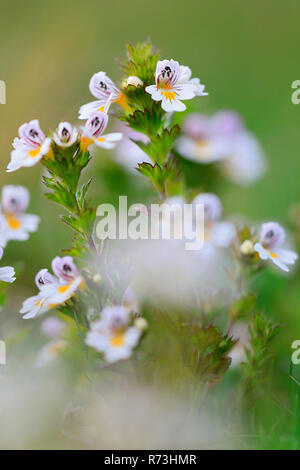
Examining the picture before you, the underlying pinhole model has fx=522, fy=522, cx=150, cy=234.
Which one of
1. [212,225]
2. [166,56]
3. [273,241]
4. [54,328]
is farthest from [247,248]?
[166,56]

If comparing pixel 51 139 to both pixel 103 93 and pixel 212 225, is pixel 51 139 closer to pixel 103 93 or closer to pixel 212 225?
pixel 103 93

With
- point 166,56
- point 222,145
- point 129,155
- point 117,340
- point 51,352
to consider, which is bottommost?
point 117,340

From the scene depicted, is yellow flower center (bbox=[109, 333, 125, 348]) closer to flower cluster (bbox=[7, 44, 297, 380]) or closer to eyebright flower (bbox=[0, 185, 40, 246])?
flower cluster (bbox=[7, 44, 297, 380])

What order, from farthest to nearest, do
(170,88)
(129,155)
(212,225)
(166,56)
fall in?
(166,56) → (129,155) → (212,225) → (170,88)

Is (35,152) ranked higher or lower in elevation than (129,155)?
lower

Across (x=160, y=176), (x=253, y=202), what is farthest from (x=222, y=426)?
(x=253, y=202)

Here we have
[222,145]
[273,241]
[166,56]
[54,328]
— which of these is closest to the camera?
[273,241]

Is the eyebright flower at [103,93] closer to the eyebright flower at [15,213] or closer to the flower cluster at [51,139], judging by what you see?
the flower cluster at [51,139]

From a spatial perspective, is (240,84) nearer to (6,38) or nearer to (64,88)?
(64,88)

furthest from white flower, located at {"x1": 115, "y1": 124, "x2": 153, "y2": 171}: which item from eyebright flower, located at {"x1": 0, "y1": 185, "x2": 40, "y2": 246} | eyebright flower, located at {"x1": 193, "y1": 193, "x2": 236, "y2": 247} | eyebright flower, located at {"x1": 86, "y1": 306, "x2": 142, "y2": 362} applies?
eyebright flower, located at {"x1": 86, "y1": 306, "x2": 142, "y2": 362}
